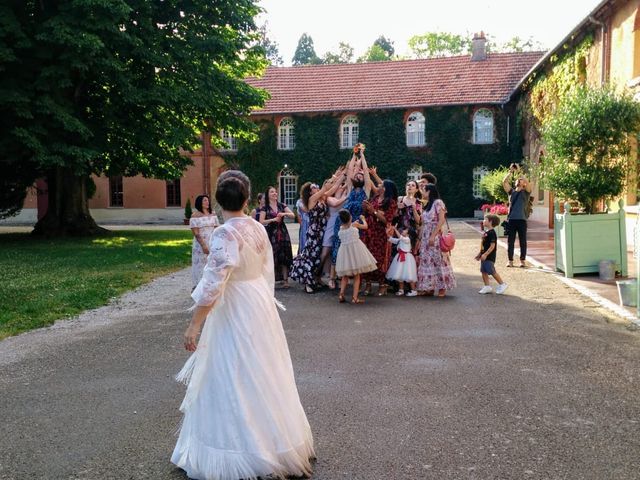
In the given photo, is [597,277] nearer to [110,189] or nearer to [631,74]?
[631,74]

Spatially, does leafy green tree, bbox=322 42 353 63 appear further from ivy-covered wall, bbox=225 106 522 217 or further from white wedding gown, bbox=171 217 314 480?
white wedding gown, bbox=171 217 314 480

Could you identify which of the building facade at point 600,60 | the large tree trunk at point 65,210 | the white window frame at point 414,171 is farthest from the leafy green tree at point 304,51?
the large tree trunk at point 65,210

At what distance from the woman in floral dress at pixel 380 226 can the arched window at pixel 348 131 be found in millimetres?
28312

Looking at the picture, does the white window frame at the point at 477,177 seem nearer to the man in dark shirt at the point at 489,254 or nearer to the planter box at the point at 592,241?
the planter box at the point at 592,241

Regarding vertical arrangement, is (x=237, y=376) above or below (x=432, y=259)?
below

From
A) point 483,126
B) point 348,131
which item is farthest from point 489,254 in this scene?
point 348,131

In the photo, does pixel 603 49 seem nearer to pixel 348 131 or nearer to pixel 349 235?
pixel 349 235

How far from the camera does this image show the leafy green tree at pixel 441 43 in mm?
65750

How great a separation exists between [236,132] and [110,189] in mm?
20871

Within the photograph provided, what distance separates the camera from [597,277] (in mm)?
11344

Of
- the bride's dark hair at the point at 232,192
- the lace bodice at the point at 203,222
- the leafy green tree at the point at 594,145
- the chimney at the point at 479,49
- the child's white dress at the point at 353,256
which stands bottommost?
the child's white dress at the point at 353,256

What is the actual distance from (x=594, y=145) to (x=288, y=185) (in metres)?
28.9

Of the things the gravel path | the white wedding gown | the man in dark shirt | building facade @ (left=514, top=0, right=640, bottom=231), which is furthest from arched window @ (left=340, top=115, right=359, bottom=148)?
the white wedding gown

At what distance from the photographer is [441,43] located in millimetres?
66062
